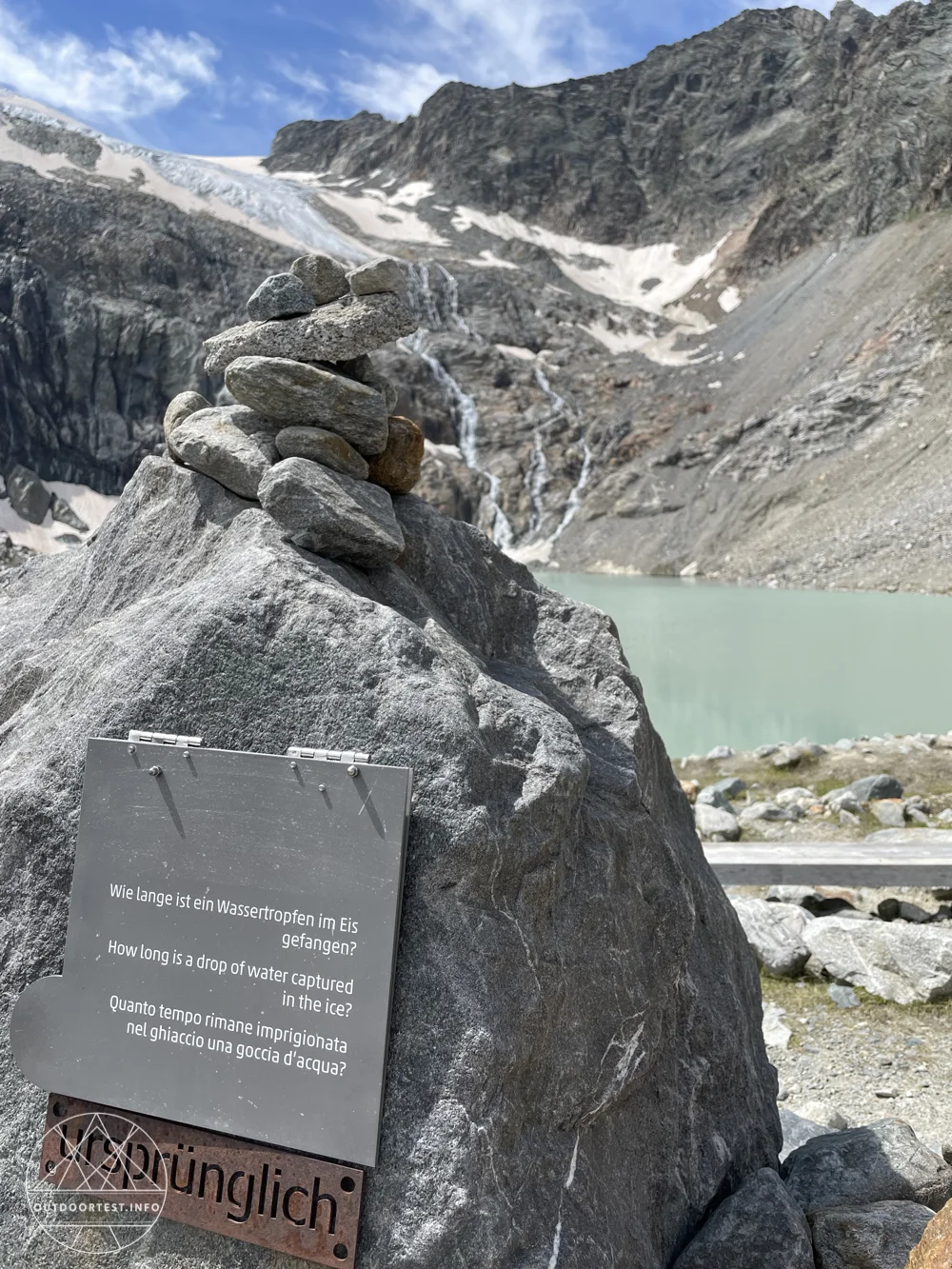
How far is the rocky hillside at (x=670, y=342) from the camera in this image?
49.1 m

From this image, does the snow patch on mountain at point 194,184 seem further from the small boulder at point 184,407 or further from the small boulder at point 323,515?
the small boulder at point 323,515

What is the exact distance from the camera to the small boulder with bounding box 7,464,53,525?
65.4 metres

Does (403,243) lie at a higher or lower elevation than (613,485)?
higher

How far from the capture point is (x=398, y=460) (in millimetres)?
4340

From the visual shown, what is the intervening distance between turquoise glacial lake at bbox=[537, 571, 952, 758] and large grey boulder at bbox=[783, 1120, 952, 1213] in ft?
32.5

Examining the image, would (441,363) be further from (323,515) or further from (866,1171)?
(866,1171)

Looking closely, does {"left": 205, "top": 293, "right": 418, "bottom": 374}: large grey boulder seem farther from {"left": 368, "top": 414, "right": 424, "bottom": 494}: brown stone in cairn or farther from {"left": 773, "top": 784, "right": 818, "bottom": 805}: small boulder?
{"left": 773, "top": 784, "right": 818, "bottom": 805}: small boulder

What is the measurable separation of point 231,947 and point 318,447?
6.51ft

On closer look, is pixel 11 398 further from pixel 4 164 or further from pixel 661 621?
pixel 661 621

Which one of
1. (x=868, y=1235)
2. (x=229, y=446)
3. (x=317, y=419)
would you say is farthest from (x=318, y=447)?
(x=868, y=1235)

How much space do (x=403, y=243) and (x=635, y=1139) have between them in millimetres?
111359

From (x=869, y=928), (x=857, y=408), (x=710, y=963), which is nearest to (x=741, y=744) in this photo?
(x=869, y=928)

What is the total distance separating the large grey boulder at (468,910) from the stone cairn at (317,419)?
154 mm

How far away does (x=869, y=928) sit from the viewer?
684cm
